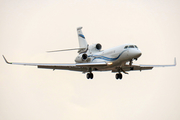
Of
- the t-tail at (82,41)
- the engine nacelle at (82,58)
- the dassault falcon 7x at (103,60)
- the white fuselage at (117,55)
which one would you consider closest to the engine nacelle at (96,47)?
the dassault falcon 7x at (103,60)

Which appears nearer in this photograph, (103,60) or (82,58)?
(103,60)

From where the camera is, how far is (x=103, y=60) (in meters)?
37.0

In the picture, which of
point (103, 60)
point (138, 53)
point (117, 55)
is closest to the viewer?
point (138, 53)

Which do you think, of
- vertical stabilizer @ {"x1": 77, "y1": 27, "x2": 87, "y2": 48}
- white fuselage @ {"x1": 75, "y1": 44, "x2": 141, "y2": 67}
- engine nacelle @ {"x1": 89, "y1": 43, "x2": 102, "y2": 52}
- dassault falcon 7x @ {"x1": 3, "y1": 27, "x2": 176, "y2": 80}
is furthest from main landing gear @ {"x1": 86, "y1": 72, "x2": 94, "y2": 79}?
vertical stabilizer @ {"x1": 77, "y1": 27, "x2": 87, "y2": 48}

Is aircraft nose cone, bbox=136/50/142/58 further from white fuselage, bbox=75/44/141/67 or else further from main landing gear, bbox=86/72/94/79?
main landing gear, bbox=86/72/94/79

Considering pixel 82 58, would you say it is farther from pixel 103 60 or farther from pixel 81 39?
pixel 81 39

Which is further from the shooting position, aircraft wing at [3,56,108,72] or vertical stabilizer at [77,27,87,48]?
vertical stabilizer at [77,27,87,48]

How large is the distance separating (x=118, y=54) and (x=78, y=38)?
11.3 metres

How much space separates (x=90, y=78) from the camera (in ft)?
131

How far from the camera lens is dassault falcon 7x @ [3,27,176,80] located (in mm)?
34750

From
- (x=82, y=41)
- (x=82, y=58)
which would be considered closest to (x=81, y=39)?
(x=82, y=41)

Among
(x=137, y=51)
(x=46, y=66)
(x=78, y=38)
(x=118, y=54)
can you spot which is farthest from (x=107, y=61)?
(x=78, y=38)

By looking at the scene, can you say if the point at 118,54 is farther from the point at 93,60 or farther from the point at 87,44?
the point at 87,44

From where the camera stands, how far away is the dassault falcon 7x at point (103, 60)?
3475cm
